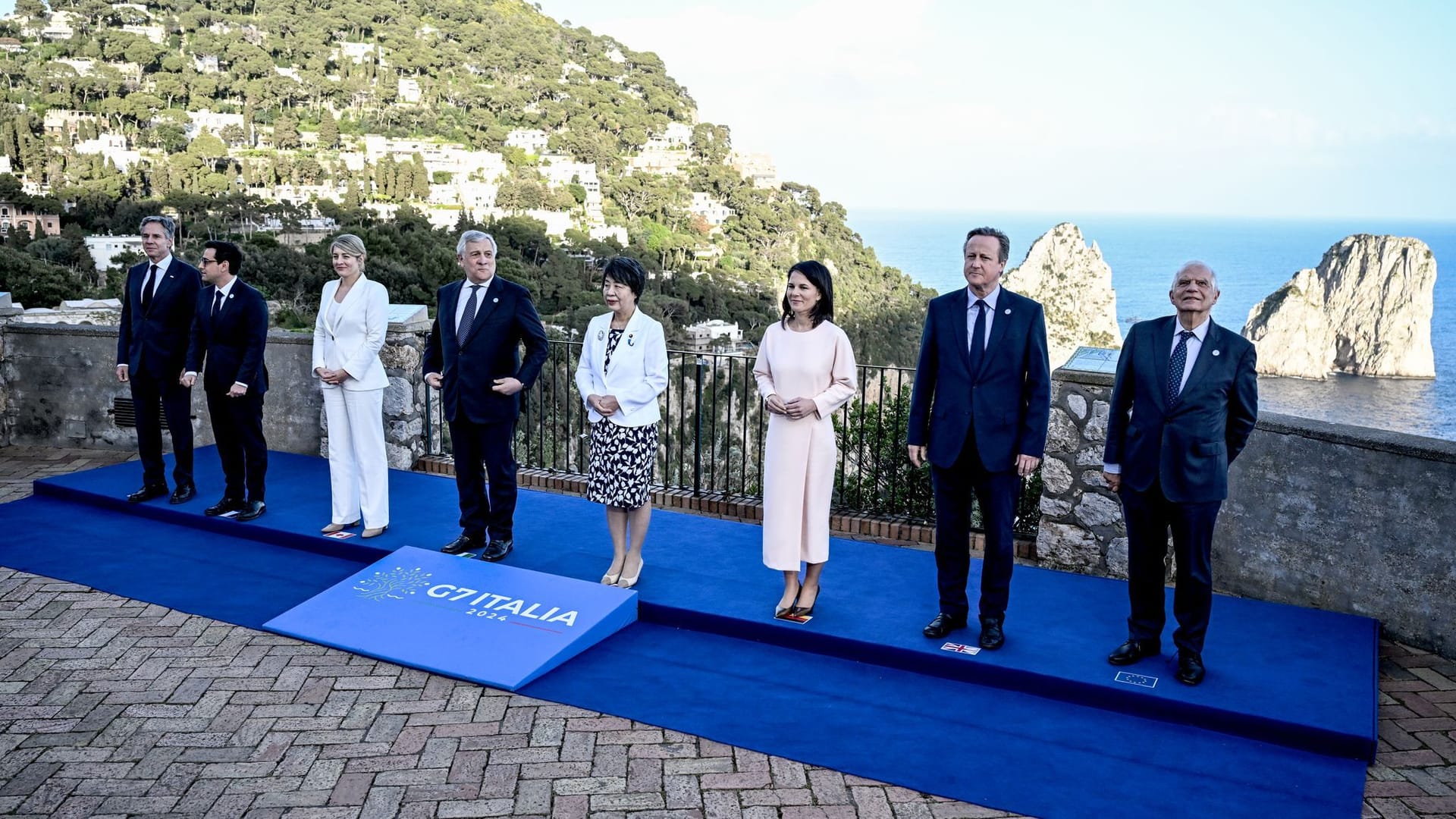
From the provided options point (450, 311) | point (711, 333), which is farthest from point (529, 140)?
point (450, 311)

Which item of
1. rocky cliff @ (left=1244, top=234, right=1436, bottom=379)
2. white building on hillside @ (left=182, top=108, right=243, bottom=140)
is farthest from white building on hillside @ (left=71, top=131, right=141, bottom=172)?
Result: rocky cliff @ (left=1244, top=234, right=1436, bottom=379)

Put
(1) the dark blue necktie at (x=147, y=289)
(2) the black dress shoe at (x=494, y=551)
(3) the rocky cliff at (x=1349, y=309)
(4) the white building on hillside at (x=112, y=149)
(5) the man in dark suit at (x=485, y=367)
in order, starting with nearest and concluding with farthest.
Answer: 1. (5) the man in dark suit at (x=485, y=367)
2. (2) the black dress shoe at (x=494, y=551)
3. (1) the dark blue necktie at (x=147, y=289)
4. (4) the white building on hillside at (x=112, y=149)
5. (3) the rocky cliff at (x=1349, y=309)

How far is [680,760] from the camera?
10.9 ft

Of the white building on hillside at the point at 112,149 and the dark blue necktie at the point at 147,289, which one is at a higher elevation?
the white building on hillside at the point at 112,149

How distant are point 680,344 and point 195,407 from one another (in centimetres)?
2365

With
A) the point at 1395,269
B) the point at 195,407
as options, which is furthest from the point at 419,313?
the point at 1395,269

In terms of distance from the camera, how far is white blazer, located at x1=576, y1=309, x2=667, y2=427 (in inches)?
183

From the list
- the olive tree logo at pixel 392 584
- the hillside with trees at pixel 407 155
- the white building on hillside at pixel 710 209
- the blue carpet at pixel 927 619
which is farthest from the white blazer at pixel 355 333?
the white building on hillside at pixel 710 209

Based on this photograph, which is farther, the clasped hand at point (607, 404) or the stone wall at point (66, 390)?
the stone wall at point (66, 390)

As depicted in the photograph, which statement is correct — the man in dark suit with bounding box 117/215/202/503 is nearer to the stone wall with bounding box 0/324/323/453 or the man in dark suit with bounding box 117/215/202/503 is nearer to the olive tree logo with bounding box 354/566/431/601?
the stone wall with bounding box 0/324/323/453

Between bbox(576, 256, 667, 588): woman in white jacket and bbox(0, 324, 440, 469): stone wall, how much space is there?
2.84m

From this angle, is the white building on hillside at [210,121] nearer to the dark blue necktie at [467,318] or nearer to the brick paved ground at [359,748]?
the dark blue necktie at [467,318]

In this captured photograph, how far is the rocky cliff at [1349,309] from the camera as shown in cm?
8969

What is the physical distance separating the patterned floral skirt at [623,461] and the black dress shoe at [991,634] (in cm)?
164
